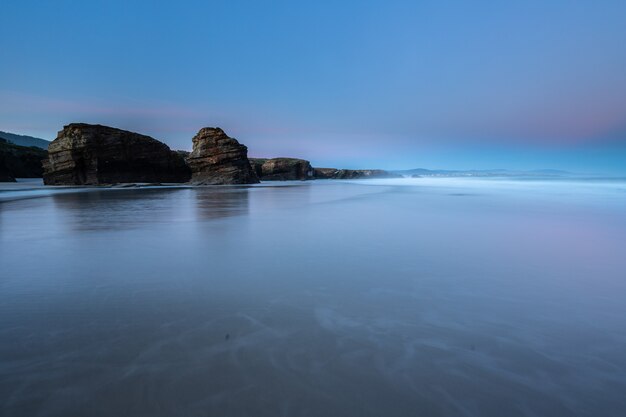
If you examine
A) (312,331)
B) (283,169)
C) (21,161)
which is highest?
(21,161)

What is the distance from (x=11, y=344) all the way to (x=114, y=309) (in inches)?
32.4

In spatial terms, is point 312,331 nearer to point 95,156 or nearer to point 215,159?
point 95,156

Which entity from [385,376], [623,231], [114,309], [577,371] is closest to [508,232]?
[623,231]

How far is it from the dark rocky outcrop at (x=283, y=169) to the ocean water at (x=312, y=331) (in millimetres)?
66658

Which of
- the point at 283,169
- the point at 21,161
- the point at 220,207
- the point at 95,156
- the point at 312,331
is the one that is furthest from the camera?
the point at 283,169

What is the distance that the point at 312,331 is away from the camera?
9.38 feet

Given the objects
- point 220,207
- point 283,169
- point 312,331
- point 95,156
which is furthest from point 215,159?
point 312,331

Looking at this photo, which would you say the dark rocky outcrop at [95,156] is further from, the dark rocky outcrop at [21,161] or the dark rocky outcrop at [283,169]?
the dark rocky outcrop at [283,169]

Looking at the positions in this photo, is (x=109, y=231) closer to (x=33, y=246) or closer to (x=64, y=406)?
(x=33, y=246)

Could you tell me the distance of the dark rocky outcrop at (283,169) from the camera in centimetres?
7212

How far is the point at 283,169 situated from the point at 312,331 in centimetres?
7032

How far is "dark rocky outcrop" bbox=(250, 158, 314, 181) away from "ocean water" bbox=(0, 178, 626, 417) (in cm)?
6666

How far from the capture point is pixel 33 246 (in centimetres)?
645

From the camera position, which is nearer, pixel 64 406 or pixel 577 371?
pixel 64 406
